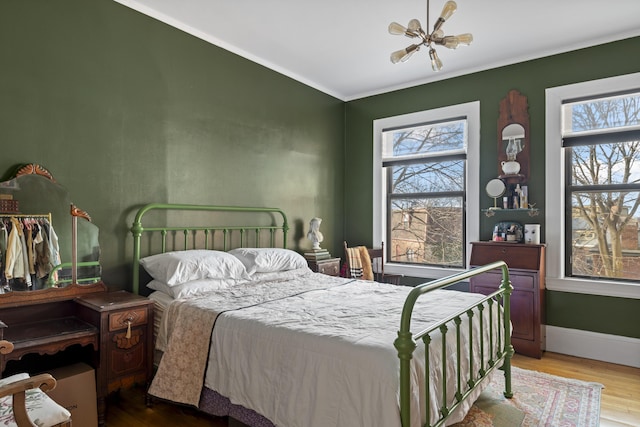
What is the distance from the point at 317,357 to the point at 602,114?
12.1ft

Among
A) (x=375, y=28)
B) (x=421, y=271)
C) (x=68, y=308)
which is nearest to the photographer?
(x=68, y=308)

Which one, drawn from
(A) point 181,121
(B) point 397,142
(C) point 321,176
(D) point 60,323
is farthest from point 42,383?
(B) point 397,142

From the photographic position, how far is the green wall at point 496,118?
3.68 metres

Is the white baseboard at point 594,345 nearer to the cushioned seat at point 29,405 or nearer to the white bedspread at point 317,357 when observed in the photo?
the white bedspread at point 317,357

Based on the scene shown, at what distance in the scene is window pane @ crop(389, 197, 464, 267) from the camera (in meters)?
4.71

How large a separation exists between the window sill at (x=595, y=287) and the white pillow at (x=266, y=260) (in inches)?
99.2

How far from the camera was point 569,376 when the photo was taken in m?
3.28

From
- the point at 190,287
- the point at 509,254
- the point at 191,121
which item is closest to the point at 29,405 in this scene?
the point at 190,287

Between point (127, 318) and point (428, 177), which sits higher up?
point (428, 177)

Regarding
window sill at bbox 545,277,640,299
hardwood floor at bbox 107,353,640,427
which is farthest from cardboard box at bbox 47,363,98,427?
window sill at bbox 545,277,640,299

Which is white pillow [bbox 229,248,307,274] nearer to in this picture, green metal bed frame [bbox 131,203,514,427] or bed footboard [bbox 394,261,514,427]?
green metal bed frame [bbox 131,203,514,427]

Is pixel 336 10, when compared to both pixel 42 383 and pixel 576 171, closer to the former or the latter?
pixel 576 171

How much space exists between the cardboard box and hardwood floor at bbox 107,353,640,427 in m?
0.22

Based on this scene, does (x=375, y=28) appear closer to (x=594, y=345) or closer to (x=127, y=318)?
(x=127, y=318)
